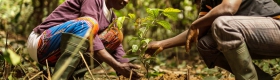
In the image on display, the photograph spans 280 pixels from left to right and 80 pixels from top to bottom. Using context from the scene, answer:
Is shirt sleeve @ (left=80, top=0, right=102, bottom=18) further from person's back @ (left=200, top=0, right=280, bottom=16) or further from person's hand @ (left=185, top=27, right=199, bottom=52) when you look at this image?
person's back @ (left=200, top=0, right=280, bottom=16)

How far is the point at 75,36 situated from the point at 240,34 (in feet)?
2.75

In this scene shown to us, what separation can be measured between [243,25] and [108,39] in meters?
0.81

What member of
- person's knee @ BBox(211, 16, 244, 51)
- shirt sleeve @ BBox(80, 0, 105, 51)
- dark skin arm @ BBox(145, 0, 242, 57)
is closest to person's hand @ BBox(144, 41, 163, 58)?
dark skin arm @ BBox(145, 0, 242, 57)

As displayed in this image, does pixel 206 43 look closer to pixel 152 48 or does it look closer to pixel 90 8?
pixel 152 48

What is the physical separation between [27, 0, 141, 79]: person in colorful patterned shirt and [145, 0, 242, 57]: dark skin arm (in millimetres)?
221

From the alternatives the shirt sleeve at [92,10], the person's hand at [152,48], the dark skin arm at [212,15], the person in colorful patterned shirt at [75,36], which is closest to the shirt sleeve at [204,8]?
the dark skin arm at [212,15]

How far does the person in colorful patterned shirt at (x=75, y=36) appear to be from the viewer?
2.20m

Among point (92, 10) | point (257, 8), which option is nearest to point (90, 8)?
point (92, 10)

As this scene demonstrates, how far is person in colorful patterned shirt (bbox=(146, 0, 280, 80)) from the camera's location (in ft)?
6.82

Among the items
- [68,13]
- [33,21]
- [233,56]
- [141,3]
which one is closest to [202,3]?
[233,56]

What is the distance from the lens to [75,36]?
2176mm

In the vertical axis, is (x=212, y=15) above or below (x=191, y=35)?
above

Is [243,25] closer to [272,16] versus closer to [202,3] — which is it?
[272,16]

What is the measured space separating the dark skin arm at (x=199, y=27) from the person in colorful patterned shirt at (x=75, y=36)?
221mm
